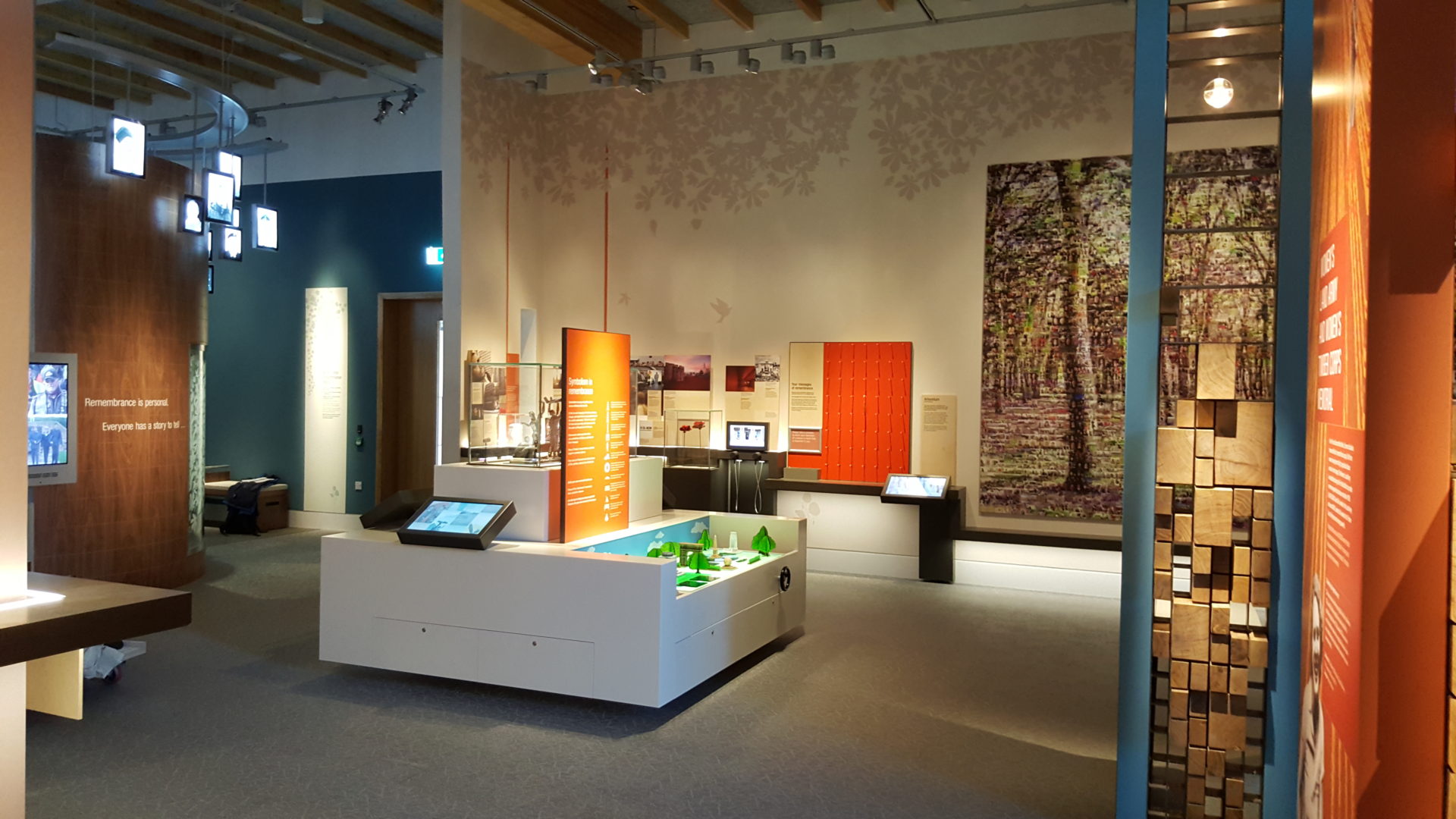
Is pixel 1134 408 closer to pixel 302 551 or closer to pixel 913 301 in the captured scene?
pixel 913 301

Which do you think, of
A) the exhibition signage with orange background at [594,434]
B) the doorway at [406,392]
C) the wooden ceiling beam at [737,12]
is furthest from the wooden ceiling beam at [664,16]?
the exhibition signage with orange background at [594,434]

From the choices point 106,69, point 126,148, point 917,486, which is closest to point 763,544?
point 917,486

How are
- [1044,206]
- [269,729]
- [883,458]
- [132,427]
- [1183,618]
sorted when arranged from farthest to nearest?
[883,458], [1044,206], [132,427], [269,729], [1183,618]

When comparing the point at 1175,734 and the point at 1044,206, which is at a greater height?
the point at 1044,206

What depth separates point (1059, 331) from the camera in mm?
8359

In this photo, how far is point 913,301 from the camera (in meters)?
8.91

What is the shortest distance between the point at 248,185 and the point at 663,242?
5270 mm

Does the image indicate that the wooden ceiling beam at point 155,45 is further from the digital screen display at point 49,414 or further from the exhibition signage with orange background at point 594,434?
the exhibition signage with orange background at point 594,434

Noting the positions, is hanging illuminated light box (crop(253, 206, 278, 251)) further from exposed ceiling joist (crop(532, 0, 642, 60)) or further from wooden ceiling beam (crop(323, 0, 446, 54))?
exposed ceiling joist (crop(532, 0, 642, 60))

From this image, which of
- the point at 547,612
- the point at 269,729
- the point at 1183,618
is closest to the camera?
the point at 1183,618

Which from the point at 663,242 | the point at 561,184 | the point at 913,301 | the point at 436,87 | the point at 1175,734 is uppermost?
the point at 436,87

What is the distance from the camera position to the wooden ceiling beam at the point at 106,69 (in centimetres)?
1030

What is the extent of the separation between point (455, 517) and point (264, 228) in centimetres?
606

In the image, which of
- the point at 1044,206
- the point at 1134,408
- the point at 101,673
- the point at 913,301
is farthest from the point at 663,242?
the point at 1134,408
